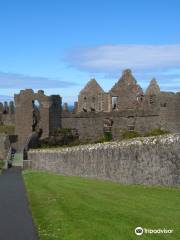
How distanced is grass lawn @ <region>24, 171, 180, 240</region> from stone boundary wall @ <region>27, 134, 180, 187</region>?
517 millimetres

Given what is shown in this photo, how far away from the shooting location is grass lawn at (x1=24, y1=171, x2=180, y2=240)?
497 inches

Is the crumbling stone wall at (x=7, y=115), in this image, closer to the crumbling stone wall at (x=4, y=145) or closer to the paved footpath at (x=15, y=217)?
the crumbling stone wall at (x=4, y=145)

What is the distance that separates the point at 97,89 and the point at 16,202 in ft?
200

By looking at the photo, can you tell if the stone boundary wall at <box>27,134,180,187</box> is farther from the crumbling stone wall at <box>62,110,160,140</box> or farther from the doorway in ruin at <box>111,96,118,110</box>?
the doorway in ruin at <box>111,96,118,110</box>

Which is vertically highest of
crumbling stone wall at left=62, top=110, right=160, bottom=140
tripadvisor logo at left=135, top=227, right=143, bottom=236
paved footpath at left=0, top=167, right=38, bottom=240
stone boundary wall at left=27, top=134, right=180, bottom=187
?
crumbling stone wall at left=62, top=110, right=160, bottom=140

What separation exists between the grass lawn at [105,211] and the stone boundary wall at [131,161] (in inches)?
20.4

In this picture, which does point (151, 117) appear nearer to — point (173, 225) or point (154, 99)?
point (154, 99)

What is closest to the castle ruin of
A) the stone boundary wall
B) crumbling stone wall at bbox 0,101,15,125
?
crumbling stone wall at bbox 0,101,15,125

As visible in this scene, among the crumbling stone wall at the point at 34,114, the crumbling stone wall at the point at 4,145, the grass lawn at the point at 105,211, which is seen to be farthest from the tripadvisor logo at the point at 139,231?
the crumbling stone wall at the point at 34,114

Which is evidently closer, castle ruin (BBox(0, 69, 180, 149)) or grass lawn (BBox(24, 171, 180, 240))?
grass lawn (BBox(24, 171, 180, 240))

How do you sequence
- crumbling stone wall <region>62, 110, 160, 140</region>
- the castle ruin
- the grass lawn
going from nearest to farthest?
the grass lawn < the castle ruin < crumbling stone wall <region>62, 110, 160, 140</region>

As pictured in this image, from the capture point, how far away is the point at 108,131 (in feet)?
198

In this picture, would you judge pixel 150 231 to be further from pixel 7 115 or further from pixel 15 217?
pixel 7 115

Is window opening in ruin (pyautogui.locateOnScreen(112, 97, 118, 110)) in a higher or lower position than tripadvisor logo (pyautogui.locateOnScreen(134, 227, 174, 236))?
higher
